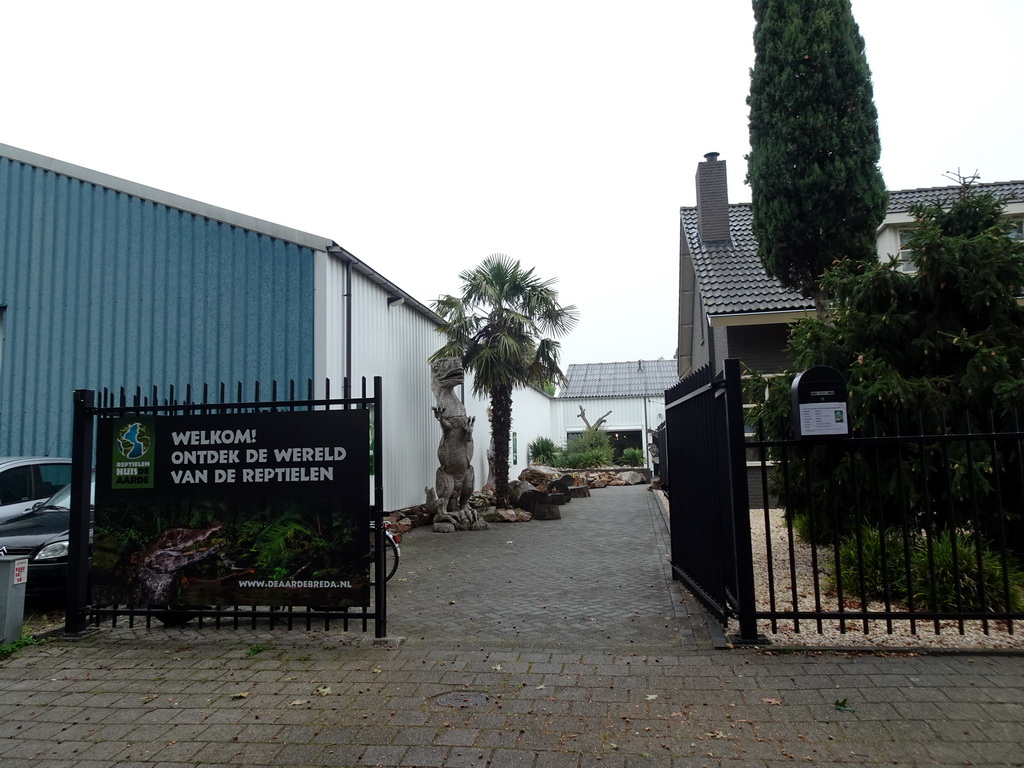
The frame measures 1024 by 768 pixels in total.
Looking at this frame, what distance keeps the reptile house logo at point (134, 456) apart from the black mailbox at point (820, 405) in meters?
5.08

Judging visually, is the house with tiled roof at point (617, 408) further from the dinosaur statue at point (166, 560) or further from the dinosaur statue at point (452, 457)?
the dinosaur statue at point (166, 560)

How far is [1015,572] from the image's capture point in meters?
5.93

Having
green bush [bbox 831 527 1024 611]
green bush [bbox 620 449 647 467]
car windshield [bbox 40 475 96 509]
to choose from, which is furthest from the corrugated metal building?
green bush [bbox 620 449 647 467]

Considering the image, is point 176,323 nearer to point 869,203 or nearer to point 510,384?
point 510,384

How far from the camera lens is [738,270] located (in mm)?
15367

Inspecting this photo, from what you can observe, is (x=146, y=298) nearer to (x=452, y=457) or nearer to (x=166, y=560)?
(x=452, y=457)

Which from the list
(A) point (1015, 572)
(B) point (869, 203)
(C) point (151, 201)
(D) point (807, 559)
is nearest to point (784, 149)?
(B) point (869, 203)

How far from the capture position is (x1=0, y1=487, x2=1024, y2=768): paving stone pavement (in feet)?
11.5

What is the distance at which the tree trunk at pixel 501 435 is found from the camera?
15.8 metres

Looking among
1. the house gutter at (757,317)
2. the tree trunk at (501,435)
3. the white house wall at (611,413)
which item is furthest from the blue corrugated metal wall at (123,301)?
the white house wall at (611,413)

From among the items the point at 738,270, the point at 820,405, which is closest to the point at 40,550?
the point at 820,405

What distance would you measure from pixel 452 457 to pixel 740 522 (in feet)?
29.3

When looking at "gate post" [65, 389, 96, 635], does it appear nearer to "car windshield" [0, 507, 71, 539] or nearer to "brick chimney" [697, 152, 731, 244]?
"car windshield" [0, 507, 71, 539]

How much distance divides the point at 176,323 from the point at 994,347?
35.2 feet
